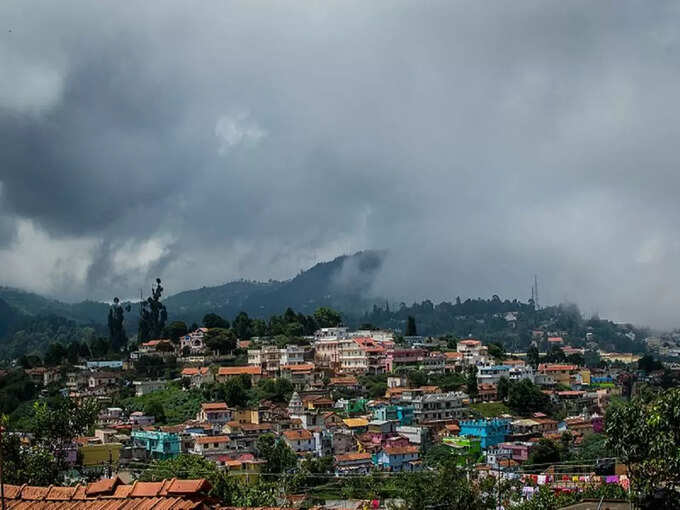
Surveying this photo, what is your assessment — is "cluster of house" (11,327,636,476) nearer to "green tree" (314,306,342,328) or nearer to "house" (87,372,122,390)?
"house" (87,372,122,390)

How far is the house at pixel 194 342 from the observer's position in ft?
277

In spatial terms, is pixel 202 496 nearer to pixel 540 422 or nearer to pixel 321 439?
pixel 321 439

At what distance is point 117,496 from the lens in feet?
32.2

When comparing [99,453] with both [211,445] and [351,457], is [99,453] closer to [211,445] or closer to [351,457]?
[211,445]

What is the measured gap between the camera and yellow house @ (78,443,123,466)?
47938 millimetres

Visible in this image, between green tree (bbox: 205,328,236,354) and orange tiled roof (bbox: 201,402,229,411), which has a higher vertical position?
green tree (bbox: 205,328,236,354)

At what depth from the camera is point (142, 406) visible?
2618 inches

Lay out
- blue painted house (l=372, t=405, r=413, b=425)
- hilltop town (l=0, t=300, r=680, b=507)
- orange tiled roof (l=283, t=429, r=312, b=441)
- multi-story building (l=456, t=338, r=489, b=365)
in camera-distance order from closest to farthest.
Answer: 1. hilltop town (l=0, t=300, r=680, b=507)
2. orange tiled roof (l=283, t=429, r=312, b=441)
3. blue painted house (l=372, t=405, r=413, b=425)
4. multi-story building (l=456, t=338, r=489, b=365)

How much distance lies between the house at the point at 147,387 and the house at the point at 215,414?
1155cm

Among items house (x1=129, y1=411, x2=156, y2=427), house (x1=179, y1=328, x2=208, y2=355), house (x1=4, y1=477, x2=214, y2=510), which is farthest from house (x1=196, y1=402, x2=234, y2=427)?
house (x1=4, y1=477, x2=214, y2=510)

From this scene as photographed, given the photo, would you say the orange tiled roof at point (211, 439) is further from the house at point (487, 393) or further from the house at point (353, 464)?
the house at point (487, 393)

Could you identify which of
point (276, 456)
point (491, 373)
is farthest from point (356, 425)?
point (491, 373)

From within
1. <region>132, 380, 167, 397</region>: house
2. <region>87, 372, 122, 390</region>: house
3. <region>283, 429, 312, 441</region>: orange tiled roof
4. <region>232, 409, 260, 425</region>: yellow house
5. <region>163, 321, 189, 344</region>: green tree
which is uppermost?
<region>163, 321, 189, 344</region>: green tree

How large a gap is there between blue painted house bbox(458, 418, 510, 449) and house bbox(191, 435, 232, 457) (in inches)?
676
